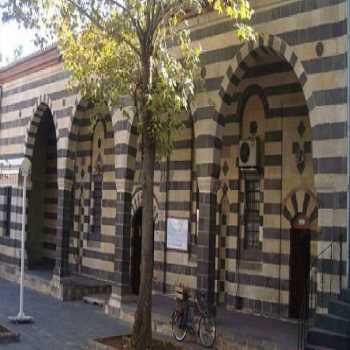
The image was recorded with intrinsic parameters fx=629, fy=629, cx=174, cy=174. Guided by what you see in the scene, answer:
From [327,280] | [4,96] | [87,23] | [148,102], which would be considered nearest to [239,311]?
[327,280]

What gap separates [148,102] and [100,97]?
1.01 m

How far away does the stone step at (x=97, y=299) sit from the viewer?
651 inches

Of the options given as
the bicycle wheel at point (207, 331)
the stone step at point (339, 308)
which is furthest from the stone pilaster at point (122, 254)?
the stone step at point (339, 308)

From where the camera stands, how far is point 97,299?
1681 cm

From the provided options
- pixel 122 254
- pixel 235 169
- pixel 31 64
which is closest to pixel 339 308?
pixel 235 169

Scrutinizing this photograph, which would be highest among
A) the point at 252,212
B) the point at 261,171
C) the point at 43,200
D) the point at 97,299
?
the point at 261,171

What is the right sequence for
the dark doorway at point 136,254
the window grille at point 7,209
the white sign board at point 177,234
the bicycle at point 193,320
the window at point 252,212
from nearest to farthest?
the bicycle at point 193,320 → the window at point 252,212 → the white sign board at point 177,234 → the dark doorway at point 136,254 → the window grille at point 7,209

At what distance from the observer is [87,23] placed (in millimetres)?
11266

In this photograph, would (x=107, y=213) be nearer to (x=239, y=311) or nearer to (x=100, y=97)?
(x=239, y=311)

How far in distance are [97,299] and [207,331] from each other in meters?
5.78

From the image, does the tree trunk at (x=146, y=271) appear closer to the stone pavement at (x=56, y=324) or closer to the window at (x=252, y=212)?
the stone pavement at (x=56, y=324)

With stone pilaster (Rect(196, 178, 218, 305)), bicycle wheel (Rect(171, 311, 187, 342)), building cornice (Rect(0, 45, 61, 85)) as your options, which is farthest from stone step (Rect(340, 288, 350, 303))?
building cornice (Rect(0, 45, 61, 85))

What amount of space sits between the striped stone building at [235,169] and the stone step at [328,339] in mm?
880

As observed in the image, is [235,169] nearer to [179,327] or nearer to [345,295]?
[179,327]
